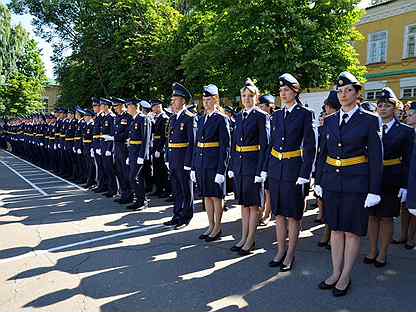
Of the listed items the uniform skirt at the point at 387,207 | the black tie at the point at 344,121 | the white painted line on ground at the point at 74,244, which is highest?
the black tie at the point at 344,121

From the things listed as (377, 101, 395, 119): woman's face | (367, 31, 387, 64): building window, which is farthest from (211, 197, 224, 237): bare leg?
(367, 31, 387, 64): building window

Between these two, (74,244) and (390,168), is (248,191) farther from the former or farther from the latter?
(74,244)

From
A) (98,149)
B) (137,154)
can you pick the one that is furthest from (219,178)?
(98,149)

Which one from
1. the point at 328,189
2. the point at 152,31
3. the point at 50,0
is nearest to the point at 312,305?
the point at 328,189

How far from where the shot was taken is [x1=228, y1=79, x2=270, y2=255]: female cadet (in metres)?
5.12

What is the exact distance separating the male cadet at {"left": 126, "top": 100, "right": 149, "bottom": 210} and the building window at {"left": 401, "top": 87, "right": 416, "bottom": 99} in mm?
18598

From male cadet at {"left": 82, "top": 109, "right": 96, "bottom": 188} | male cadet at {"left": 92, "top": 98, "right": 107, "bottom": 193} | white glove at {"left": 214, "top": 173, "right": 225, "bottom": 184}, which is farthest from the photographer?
male cadet at {"left": 82, "top": 109, "right": 96, "bottom": 188}

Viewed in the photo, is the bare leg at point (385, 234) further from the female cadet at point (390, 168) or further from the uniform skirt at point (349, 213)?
the uniform skirt at point (349, 213)

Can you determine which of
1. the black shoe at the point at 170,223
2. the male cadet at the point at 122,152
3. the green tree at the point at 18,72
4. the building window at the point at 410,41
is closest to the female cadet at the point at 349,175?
the black shoe at the point at 170,223

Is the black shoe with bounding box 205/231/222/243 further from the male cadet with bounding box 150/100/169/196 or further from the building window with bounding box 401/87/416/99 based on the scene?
the building window with bounding box 401/87/416/99

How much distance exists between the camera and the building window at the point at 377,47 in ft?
76.9

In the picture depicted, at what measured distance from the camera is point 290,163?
4586 millimetres

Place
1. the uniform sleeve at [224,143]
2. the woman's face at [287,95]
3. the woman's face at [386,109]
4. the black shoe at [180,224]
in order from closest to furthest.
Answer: the woman's face at [287,95], the woman's face at [386,109], the uniform sleeve at [224,143], the black shoe at [180,224]

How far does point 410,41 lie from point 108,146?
762 inches
